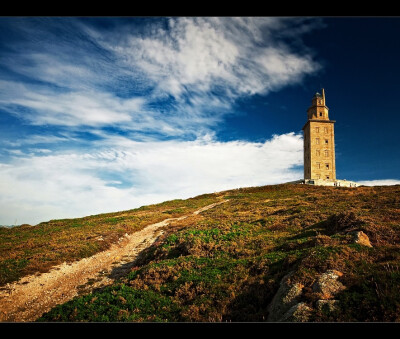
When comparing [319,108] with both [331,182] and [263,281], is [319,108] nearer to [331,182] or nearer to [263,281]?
[331,182]

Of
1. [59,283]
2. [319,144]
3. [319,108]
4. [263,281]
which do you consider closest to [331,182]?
[319,144]

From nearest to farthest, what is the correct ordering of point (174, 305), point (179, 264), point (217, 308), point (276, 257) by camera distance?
point (217, 308), point (174, 305), point (276, 257), point (179, 264)

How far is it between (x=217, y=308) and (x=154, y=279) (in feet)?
15.5

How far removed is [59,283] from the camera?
49.8 feet

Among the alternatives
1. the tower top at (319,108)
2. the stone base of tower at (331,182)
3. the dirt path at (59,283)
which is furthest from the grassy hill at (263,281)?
the tower top at (319,108)

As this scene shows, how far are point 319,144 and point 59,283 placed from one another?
7081cm

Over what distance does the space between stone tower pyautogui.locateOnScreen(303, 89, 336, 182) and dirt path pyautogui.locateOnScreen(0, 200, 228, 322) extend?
196ft

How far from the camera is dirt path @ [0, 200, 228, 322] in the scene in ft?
38.7

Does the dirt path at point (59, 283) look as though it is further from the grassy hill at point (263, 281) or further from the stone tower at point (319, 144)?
the stone tower at point (319, 144)

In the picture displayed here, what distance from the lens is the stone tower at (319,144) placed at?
66250 millimetres

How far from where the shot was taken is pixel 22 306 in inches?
477
